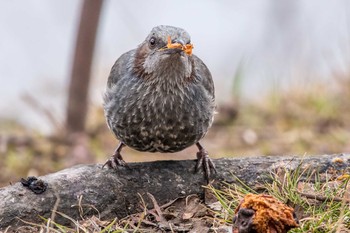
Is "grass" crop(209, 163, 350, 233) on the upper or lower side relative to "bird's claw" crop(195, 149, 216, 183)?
lower

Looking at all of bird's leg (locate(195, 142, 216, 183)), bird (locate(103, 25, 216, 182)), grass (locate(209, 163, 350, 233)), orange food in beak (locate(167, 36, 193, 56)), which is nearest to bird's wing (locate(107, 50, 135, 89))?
bird (locate(103, 25, 216, 182))

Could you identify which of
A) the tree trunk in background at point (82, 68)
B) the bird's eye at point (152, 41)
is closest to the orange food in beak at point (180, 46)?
the bird's eye at point (152, 41)

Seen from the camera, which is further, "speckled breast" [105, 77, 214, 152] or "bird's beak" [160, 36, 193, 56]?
"speckled breast" [105, 77, 214, 152]

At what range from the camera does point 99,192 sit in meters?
4.36

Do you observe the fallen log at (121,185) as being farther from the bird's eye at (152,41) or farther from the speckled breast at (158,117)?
the bird's eye at (152,41)

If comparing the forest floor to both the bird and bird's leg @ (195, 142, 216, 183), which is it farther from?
bird's leg @ (195, 142, 216, 183)

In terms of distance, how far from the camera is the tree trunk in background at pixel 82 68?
7.41m

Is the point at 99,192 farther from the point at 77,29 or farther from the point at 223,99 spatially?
the point at 223,99

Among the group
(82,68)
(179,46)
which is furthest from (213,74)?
(179,46)

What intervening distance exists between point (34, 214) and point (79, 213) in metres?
0.26

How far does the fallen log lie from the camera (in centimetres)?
413

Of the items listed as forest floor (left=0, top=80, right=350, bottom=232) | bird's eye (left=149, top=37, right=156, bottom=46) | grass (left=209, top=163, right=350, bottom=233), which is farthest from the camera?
forest floor (left=0, top=80, right=350, bottom=232)

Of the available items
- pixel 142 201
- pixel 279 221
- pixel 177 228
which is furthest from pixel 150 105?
pixel 279 221

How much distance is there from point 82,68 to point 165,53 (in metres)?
3.22
